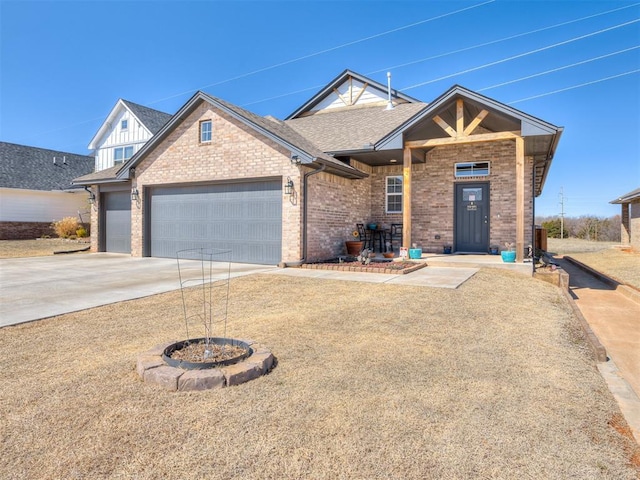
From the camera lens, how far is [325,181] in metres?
12.2

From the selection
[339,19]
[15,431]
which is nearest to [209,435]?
[15,431]


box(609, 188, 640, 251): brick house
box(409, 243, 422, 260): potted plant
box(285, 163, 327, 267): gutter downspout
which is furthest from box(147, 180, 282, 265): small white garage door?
box(609, 188, 640, 251): brick house

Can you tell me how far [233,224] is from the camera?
12.6 m

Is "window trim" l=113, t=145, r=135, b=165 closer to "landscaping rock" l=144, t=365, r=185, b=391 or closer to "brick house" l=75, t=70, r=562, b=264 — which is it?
"brick house" l=75, t=70, r=562, b=264

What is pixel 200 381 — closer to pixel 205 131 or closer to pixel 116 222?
pixel 205 131

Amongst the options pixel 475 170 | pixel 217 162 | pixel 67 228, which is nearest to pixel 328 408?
pixel 217 162

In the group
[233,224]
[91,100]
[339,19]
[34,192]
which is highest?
[91,100]

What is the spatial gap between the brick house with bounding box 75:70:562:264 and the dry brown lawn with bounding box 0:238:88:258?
381 cm

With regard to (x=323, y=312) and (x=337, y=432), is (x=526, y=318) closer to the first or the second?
(x=323, y=312)

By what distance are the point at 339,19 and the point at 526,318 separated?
14.5m

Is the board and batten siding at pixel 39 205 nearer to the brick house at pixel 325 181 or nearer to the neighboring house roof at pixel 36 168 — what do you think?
the neighboring house roof at pixel 36 168

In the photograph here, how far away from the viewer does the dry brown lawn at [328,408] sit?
2293mm

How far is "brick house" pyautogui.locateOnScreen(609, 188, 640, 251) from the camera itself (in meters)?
21.0

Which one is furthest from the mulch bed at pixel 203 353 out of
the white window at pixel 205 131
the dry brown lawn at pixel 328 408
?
the white window at pixel 205 131
